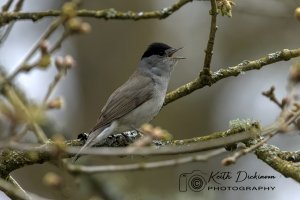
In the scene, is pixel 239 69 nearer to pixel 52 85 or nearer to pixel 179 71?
pixel 52 85

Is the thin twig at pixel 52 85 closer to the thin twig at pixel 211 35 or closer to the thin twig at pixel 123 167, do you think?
the thin twig at pixel 123 167

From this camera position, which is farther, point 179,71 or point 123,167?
point 179,71

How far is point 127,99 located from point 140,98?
0.14m

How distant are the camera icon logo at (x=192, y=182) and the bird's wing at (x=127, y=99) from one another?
96 centimetres

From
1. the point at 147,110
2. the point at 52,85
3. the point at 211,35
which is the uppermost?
the point at 147,110

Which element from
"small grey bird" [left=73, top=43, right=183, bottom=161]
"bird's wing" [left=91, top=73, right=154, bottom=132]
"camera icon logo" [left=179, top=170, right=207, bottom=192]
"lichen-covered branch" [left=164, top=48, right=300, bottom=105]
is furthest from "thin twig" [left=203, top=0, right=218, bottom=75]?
"camera icon logo" [left=179, top=170, right=207, bottom=192]

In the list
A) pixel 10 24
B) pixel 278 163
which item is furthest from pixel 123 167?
pixel 278 163

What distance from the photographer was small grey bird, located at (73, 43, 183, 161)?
6078 mm

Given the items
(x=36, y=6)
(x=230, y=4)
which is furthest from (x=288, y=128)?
(x=36, y=6)

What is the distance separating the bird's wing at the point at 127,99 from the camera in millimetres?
6273

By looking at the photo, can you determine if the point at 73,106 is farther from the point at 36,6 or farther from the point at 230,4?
the point at 230,4

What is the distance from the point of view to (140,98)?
6648 millimetres

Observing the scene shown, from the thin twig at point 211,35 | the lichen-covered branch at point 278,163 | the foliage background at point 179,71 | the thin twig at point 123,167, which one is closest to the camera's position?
the thin twig at point 123,167

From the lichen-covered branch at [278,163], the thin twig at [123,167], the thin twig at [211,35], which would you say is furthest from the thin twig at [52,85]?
the lichen-covered branch at [278,163]
